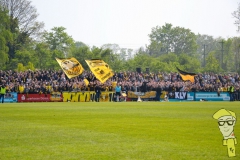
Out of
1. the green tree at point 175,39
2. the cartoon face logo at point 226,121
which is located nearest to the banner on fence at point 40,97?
the cartoon face logo at point 226,121

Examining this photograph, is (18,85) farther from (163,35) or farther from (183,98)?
(163,35)

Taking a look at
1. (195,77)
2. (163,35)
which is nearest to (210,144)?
(195,77)

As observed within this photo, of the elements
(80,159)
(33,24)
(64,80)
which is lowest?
(80,159)

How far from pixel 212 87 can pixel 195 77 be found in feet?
9.60

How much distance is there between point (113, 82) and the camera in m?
54.0

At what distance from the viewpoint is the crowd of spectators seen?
1987 inches

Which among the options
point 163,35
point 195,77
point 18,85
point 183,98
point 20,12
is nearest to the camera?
point 18,85

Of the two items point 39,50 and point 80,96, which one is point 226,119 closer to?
point 80,96

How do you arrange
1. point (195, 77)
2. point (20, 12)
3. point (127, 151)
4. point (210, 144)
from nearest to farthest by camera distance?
1. point (127, 151)
2. point (210, 144)
3. point (195, 77)
4. point (20, 12)

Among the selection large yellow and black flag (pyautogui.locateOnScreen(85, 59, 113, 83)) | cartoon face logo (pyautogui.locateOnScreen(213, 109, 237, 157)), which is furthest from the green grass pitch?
large yellow and black flag (pyautogui.locateOnScreen(85, 59, 113, 83))

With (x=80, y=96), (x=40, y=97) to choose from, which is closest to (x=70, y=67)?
(x=80, y=96)

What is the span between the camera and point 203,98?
58406 mm

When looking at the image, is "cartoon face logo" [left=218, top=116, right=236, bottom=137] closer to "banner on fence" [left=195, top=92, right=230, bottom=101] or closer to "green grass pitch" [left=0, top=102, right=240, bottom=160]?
"green grass pitch" [left=0, top=102, right=240, bottom=160]

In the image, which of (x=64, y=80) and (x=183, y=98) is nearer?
(x=64, y=80)
